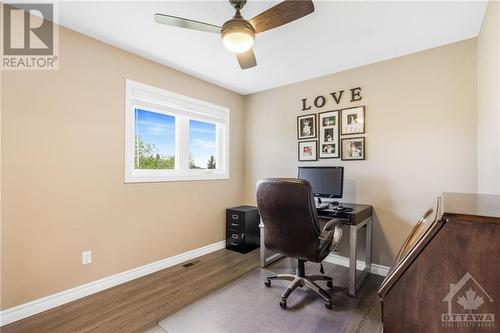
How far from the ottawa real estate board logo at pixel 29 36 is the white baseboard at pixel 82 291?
1891mm

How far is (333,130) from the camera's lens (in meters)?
3.05

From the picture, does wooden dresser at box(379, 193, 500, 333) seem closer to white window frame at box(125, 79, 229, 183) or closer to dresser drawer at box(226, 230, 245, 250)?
white window frame at box(125, 79, 229, 183)

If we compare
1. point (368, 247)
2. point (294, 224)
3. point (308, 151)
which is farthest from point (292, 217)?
point (308, 151)

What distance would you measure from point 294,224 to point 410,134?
167 cm

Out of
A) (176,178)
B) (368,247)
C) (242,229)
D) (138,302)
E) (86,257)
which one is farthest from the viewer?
(242,229)

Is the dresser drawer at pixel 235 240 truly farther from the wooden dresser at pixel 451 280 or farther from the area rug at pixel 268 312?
the wooden dresser at pixel 451 280

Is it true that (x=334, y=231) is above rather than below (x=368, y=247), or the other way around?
above

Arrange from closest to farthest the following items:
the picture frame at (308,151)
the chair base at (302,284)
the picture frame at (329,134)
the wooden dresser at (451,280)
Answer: the wooden dresser at (451,280), the chair base at (302,284), the picture frame at (329,134), the picture frame at (308,151)

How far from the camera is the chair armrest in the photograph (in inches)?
81.7

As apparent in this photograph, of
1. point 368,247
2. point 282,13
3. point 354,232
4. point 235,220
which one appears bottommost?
point 368,247

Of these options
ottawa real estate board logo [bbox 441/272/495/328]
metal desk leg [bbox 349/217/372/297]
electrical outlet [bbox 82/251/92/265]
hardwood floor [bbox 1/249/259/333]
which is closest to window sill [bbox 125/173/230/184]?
electrical outlet [bbox 82/251/92/265]

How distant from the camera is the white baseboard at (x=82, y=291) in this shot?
185cm

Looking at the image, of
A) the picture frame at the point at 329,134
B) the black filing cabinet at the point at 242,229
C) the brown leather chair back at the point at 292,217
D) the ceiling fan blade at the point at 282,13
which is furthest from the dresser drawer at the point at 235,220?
the ceiling fan blade at the point at 282,13

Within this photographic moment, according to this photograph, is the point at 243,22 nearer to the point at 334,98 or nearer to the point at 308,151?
the point at 334,98
